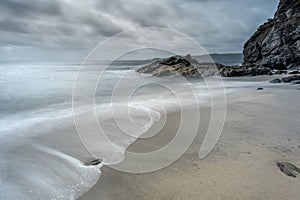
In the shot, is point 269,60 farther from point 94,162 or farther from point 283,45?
point 94,162

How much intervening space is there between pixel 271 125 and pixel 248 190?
3.28 metres

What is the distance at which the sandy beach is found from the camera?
2812mm

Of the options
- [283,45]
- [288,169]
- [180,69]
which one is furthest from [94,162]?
[283,45]

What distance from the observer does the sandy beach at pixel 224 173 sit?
281cm

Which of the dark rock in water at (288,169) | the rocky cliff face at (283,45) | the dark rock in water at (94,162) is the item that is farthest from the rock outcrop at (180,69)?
the dark rock in water at (94,162)

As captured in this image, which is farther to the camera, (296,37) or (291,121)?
(296,37)

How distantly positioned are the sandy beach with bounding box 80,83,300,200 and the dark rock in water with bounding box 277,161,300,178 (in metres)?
0.08

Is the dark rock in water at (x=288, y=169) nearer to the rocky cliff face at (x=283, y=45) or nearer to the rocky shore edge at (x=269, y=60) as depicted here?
the rocky shore edge at (x=269, y=60)

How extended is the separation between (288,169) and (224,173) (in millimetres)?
946

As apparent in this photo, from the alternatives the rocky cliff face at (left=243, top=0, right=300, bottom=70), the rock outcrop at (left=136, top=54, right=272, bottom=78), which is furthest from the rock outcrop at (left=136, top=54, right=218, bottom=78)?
the rocky cliff face at (left=243, top=0, right=300, bottom=70)

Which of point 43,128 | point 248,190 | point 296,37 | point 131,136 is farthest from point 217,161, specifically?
point 296,37

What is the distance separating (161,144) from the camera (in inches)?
180

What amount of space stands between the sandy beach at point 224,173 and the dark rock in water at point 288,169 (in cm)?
8

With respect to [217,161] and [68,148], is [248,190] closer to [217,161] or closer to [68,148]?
[217,161]
